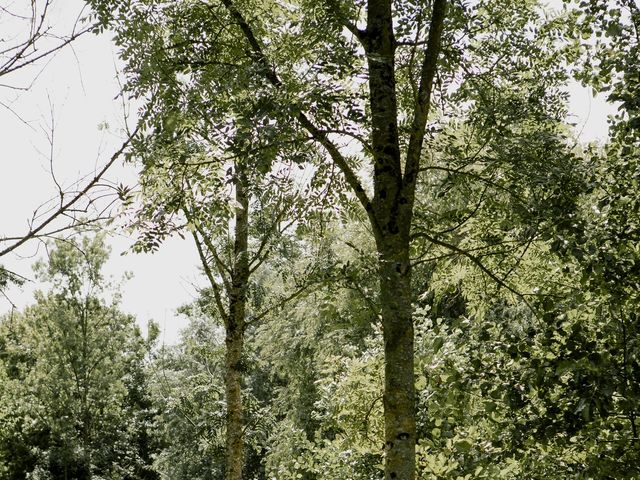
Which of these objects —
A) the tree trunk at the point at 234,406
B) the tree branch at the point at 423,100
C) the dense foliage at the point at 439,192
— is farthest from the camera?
the tree trunk at the point at 234,406

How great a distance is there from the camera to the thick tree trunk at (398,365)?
3.95 meters

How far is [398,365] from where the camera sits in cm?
410

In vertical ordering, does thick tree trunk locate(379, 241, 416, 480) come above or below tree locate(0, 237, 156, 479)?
below

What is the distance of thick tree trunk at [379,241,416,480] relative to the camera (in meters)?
3.95

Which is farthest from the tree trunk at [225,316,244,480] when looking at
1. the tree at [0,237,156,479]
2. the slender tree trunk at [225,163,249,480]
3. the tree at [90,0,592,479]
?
the tree at [0,237,156,479]

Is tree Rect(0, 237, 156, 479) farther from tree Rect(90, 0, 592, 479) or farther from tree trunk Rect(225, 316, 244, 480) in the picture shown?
tree Rect(90, 0, 592, 479)

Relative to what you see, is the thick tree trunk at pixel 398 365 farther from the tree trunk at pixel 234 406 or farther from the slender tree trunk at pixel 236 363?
the tree trunk at pixel 234 406

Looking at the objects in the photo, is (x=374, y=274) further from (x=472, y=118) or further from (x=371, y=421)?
(x=371, y=421)

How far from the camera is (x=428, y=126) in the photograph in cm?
508

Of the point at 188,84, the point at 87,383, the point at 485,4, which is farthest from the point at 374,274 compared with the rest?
the point at 87,383

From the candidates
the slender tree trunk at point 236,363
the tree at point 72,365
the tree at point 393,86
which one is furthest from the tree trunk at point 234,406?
the tree at point 72,365

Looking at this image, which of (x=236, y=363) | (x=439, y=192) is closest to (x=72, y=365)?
(x=236, y=363)

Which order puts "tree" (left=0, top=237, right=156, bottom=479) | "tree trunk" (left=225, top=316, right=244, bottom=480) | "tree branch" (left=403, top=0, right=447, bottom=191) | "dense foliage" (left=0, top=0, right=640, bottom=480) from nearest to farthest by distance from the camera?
"dense foliage" (left=0, top=0, right=640, bottom=480) < "tree branch" (left=403, top=0, right=447, bottom=191) < "tree trunk" (left=225, top=316, right=244, bottom=480) < "tree" (left=0, top=237, right=156, bottom=479)

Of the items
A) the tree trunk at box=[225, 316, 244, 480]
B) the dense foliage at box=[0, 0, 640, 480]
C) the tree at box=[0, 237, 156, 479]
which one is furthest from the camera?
the tree at box=[0, 237, 156, 479]
